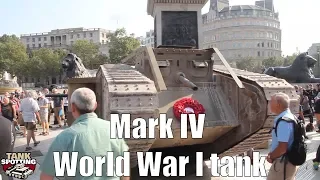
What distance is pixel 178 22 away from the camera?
49.1 ft

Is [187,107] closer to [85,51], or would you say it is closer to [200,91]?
[200,91]

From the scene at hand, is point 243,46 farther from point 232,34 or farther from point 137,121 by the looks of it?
point 137,121

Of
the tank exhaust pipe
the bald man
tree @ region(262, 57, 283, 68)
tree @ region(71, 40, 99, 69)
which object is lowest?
the bald man

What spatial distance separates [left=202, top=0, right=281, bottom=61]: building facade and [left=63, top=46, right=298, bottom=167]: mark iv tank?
7379 centimetres

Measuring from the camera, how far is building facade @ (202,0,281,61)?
270 feet

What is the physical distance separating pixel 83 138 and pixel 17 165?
9.33 feet

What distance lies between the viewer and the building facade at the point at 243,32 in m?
82.4

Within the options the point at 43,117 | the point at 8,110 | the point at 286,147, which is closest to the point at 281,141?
the point at 286,147

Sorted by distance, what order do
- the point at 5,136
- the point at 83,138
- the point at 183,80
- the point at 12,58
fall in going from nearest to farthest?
the point at 83,138 < the point at 5,136 < the point at 183,80 < the point at 12,58

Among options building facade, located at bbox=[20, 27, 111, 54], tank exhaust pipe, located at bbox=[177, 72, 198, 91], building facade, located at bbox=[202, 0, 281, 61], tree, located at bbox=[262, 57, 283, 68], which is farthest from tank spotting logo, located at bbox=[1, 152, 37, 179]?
building facade, located at bbox=[20, 27, 111, 54]

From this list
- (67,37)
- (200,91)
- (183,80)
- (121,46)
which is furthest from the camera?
(67,37)

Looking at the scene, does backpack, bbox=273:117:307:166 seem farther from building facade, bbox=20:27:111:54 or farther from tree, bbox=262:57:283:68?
building facade, bbox=20:27:111:54

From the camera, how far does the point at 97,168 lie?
271cm

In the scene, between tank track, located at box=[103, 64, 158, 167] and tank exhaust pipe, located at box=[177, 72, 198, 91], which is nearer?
tank track, located at box=[103, 64, 158, 167]
